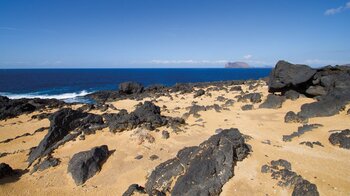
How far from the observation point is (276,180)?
9.90 meters

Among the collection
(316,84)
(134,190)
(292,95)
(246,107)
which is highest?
(316,84)

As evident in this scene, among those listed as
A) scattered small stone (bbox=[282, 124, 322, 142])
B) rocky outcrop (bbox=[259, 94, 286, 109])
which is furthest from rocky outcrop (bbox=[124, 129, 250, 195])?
rocky outcrop (bbox=[259, 94, 286, 109])

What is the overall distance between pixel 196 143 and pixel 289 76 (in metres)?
14.7

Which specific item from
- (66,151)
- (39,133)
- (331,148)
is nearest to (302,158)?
(331,148)

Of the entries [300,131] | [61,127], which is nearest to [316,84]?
[300,131]

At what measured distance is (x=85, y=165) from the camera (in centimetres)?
1205

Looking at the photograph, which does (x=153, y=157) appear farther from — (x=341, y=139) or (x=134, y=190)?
(x=341, y=139)

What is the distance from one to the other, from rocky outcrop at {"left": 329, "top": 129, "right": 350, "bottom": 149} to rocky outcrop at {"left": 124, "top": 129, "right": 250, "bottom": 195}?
6025 mm

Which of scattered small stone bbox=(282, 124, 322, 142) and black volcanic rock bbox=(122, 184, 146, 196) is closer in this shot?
black volcanic rock bbox=(122, 184, 146, 196)

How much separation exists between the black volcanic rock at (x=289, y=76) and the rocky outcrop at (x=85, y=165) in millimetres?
20099

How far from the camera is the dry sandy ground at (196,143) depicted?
391 inches

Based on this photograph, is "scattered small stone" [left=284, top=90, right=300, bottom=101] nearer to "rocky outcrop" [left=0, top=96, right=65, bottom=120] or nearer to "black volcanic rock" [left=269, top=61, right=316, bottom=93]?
"black volcanic rock" [left=269, top=61, right=316, bottom=93]

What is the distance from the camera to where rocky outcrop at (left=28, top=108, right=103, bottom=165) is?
1491cm

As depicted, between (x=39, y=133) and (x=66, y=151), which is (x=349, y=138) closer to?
(x=66, y=151)
